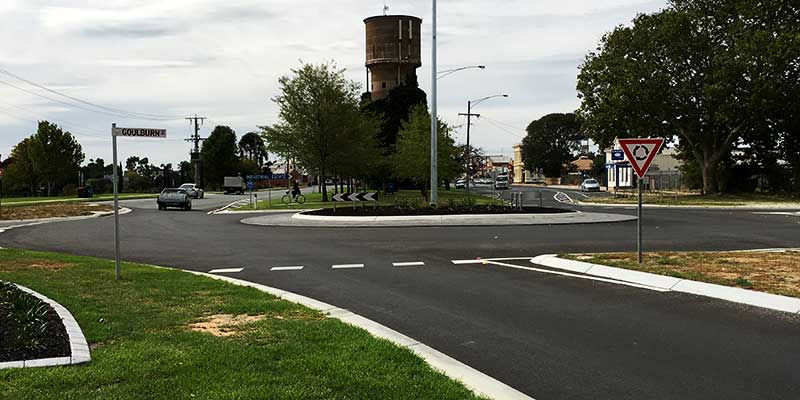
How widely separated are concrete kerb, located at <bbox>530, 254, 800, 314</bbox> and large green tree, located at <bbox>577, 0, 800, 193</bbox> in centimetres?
3371

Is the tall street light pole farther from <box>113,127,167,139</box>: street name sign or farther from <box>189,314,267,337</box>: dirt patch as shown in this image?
<box>189,314,267,337</box>: dirt patch

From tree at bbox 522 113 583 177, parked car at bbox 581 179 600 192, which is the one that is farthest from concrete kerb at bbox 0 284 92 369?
tree at bbox 522 113 583 177

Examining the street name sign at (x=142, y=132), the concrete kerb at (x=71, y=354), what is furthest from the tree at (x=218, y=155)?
the concrete kerb at (x=71, y=354)

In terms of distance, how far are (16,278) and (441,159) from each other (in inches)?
1426

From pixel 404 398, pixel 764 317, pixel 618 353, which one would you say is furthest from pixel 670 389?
pixel 764 317

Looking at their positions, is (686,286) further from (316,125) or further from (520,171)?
(520,171)

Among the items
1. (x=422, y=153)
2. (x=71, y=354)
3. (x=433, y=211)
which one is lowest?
(x=71, y=354)

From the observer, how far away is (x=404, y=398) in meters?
4.89

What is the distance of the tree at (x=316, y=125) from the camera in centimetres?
4431

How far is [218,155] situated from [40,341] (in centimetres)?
9474

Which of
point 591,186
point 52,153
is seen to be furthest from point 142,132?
point 591,186

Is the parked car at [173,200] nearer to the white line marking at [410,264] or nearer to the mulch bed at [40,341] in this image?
the white line marking at [410,264]

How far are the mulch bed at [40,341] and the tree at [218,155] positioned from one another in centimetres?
9342

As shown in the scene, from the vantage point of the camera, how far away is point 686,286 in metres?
10.3
